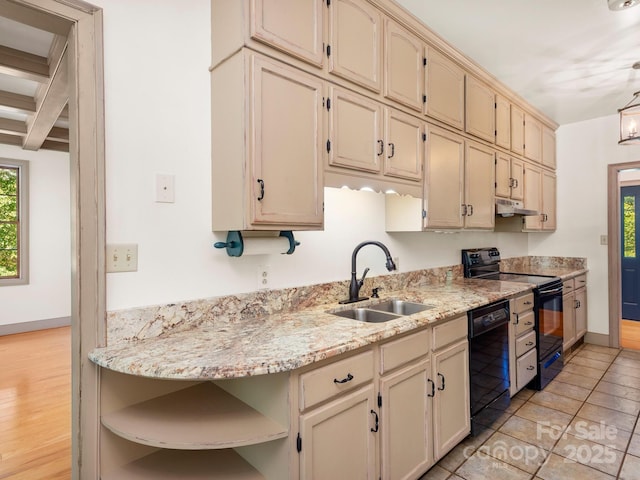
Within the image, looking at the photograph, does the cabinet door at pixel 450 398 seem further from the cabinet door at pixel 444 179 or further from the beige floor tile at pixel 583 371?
the beige floor tile at pixel 583 371

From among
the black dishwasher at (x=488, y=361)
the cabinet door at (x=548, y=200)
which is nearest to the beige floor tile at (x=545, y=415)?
the black dishwasher at (x=488, y=361)

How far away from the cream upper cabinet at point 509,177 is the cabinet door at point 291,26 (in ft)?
7.13

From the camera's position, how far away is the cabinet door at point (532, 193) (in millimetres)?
3754

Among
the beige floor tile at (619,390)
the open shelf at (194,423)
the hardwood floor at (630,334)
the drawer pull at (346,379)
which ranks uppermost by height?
the drawer pull at (346,379)

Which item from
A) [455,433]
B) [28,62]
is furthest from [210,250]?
[28,62]

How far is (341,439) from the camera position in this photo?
1.43 metres

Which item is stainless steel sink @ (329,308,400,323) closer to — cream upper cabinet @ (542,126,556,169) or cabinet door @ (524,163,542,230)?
cabinet door @ (524,163,542,230)

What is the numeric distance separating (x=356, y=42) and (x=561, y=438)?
270 cm

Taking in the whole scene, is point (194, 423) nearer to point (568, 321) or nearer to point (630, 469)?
point (630, 469)

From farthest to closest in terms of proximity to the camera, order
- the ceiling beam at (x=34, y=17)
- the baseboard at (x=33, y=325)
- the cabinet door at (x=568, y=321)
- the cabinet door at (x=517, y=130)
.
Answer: the baseboard at (x=33, y=325) → the cabinet door at (x=568, y=321) → the cabinet door at (x=517, y=130) → the ceiling beam at (x=34, y=17)

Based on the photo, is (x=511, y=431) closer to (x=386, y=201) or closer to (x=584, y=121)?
(x=386, y=201)

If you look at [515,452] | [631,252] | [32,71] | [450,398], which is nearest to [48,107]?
[32,71]

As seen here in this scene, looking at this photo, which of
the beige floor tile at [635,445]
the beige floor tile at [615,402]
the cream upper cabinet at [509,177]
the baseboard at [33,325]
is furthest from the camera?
the baseboard at [33,325]

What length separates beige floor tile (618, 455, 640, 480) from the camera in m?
1.94
